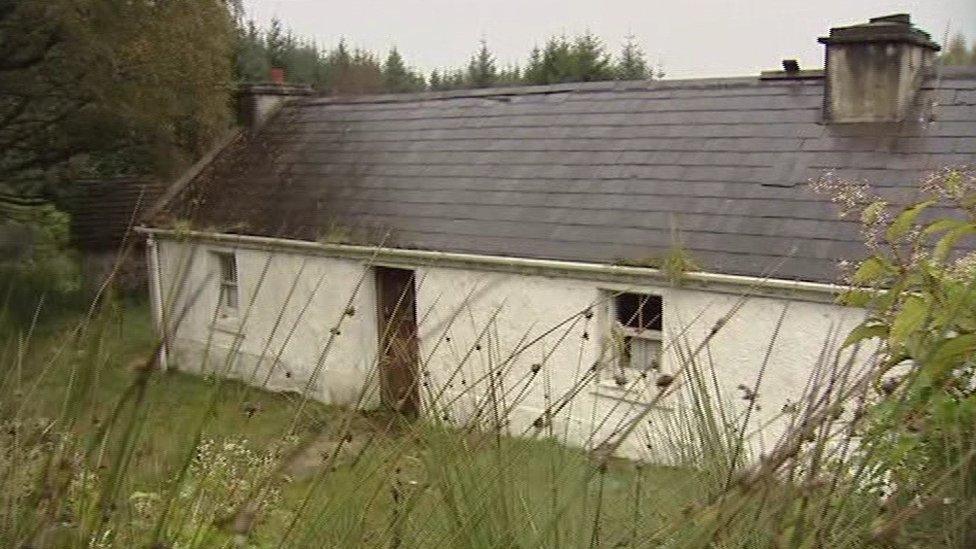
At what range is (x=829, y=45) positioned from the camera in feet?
33.7

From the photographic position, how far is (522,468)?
2447mm

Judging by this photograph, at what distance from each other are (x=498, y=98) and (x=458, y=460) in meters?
11.7

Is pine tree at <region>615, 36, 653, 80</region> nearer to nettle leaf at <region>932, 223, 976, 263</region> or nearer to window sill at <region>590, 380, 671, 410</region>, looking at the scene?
window sill at <region>590, 380, 671, 410</region>

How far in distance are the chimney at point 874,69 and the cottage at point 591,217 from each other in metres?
0.02

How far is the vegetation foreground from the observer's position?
1.65 meters

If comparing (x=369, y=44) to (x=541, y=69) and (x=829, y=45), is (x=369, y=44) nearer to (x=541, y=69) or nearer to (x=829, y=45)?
(x=541, y=69)

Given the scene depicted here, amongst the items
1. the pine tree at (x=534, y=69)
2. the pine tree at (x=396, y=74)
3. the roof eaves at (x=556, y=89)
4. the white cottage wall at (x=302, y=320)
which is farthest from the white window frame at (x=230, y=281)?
the pine tree at (x=396, y=74)

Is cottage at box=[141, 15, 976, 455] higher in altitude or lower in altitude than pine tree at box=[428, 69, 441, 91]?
lower

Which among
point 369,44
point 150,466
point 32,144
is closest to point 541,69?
point 369,44

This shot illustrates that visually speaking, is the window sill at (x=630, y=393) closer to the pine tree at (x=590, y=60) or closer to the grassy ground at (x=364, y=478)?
the grassy ground at (x=364, y=478)

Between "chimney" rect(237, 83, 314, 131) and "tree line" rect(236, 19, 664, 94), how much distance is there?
15.3 metres

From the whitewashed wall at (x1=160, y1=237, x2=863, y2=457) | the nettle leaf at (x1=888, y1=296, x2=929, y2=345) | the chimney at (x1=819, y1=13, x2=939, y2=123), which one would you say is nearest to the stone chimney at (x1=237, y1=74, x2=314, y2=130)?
the whitewashed wall at (x1=160, y1=237, x2=863, y2=457)

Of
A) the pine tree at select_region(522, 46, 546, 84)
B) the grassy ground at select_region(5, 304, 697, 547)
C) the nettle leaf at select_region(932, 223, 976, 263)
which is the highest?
the pine tree at select_region(522, 46, 546, 84)

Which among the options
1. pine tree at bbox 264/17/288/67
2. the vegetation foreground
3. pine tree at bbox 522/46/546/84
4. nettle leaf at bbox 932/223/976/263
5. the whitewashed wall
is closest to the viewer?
the vegetation foreground
